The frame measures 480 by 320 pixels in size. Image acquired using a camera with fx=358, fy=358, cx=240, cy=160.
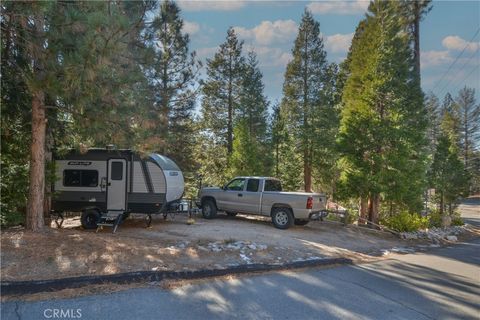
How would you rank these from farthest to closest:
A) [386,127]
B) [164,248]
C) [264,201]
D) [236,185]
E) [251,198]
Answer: [386,127] < [236,185] < [251,198] < [264,201] < [164,248]

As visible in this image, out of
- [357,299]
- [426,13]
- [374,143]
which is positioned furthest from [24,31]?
[426,13]

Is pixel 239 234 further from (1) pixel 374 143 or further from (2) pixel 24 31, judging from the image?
(1) pixel 374 143

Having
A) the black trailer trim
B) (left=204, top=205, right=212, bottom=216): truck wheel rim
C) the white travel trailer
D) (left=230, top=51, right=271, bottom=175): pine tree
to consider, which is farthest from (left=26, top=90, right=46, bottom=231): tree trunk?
(left=230, top=51, right=271, bottom=175): pine tree

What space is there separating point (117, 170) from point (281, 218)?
560 centimetres

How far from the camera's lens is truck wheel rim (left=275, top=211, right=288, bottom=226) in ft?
39.8

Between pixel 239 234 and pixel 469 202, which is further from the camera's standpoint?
pixel 469 202

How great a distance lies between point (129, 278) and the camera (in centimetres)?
569

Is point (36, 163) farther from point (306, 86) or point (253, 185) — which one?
point (306, 86)

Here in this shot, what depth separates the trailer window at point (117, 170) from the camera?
11180 mm

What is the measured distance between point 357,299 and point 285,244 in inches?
148

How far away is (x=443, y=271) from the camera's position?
308 inches

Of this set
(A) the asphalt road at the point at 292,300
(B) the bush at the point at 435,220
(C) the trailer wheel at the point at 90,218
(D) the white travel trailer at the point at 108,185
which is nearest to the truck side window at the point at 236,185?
(D) the white travel trailer at the point at 108,185

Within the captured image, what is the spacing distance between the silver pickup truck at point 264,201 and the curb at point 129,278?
4467 mm

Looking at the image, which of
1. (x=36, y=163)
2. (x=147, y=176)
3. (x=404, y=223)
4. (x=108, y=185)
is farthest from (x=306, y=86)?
(x=36, y=163)
